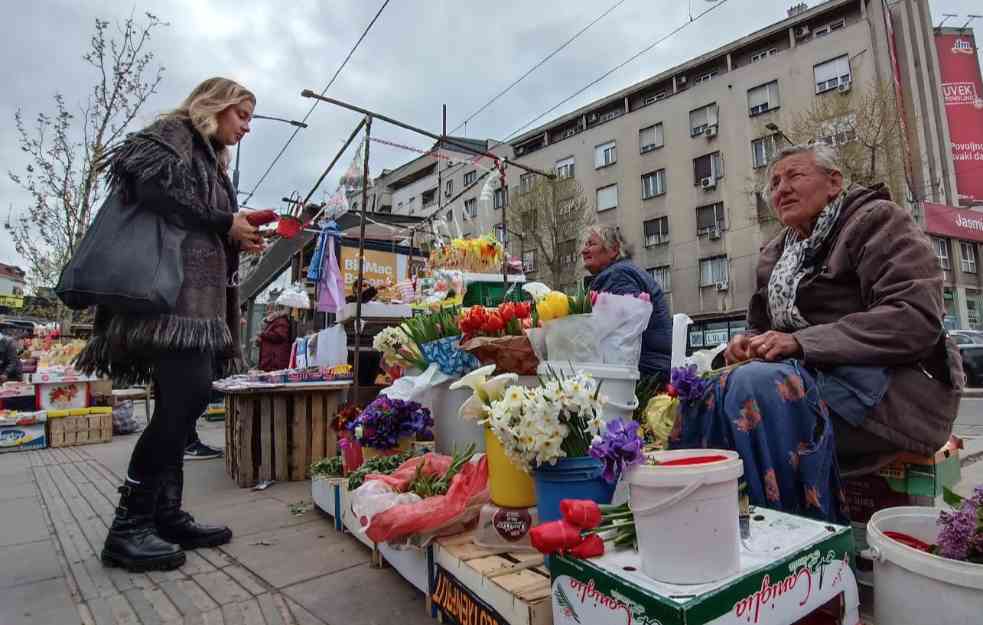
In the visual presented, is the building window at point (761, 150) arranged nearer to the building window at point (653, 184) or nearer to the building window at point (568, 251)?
the building window at point (653, 184)

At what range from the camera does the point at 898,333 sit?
138 centimetres

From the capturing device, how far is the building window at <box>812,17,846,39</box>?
1917cm

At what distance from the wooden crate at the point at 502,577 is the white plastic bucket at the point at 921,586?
2.28 feet

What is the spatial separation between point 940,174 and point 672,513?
25.1m

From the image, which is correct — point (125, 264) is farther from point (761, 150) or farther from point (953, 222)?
point (953, 222)

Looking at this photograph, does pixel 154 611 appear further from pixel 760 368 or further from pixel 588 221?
pixel 588 221

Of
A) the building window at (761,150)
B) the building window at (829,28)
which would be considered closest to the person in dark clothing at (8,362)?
the building window at (761,150)

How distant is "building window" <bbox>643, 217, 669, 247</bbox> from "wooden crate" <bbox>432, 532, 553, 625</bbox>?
22815mm

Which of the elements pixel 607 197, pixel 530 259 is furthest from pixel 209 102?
pixel 607 197

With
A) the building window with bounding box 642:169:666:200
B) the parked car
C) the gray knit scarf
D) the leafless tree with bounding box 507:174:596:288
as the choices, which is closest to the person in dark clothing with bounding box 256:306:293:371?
the gray knit scarf

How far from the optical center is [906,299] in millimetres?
1398

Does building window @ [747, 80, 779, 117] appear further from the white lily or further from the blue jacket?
the white lily

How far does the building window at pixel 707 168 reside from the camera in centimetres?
2125

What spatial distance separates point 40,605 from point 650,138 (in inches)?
987
